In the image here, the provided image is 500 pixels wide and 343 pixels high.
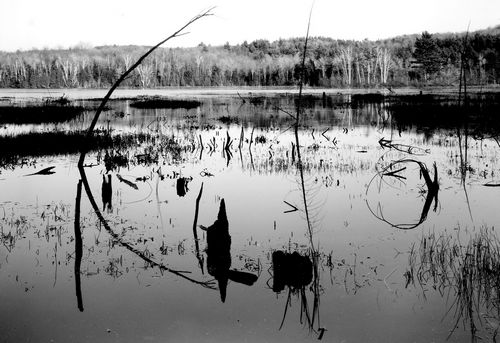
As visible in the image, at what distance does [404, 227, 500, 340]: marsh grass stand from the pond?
2cm

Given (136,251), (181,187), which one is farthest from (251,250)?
(181,187)

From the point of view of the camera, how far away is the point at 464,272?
6.12 meters

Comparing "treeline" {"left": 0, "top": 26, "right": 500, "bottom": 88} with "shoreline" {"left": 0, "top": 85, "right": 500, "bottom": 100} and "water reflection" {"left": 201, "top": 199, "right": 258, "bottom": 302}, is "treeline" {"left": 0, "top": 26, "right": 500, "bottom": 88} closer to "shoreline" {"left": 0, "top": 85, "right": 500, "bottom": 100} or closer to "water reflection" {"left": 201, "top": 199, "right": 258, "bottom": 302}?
"shoreline" {"left": 0, "top": 85, "right": 500, "bottom": 100}

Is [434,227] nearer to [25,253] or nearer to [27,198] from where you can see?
[25,253]

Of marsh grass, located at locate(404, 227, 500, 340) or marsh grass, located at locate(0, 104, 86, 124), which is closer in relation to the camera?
marsh grass, located at locate(404, 227, 500, 340)

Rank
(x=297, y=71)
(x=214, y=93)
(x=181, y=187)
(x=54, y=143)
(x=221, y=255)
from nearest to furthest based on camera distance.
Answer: (x=221, y=255) → (x=181, y=187) → (x=54, y=143) → (x=214, y=93) → (x=297, y=71)

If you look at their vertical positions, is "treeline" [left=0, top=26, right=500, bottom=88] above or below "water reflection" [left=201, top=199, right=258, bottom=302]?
above

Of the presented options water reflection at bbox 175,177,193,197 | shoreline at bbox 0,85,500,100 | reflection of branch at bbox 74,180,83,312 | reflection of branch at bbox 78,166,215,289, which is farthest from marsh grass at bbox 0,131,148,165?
shoreline at bbox 0,85,500,100

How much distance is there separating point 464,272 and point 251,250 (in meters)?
2.99

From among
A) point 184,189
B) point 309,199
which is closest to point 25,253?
point 184,189

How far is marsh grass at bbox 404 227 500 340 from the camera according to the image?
518cm

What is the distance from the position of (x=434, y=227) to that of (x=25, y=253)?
21.9 feet

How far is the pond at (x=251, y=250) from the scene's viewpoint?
516 cm

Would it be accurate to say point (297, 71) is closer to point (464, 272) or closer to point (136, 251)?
point (136, 251)
